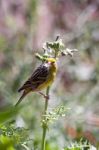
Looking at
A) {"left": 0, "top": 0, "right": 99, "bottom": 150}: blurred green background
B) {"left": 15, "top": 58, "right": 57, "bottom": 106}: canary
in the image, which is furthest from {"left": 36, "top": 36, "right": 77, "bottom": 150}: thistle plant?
{"left": 0, "top": 0, "right": 99, "bottom": 150}: blurred green background

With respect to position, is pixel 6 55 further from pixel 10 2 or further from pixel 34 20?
pixel 10 2

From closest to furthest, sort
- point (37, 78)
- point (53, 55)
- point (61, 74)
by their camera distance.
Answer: point (53, 55) < point (37, 78) < point (61, 74)

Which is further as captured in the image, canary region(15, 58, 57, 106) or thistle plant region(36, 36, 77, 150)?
canary region(15, 58, 57, 106)

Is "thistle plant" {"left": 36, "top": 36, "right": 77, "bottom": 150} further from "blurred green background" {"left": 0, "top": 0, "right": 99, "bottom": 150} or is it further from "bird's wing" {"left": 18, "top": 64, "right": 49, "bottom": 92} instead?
"blurred green background" {"left": 0, "top": 0, "right": 99, "bottom": 150}

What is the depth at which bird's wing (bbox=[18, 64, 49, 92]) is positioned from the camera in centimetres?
204

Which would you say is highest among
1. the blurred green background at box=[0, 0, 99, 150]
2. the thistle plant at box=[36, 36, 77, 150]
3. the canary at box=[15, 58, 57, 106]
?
the blurred green background at box=[0, 0, 99, 150]

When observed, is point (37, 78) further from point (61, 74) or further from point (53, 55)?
point (61, 74)

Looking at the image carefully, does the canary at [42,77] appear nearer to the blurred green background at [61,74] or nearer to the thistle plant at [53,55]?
the thistle plant at [53,55]

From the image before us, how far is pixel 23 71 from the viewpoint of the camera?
5.22 meters

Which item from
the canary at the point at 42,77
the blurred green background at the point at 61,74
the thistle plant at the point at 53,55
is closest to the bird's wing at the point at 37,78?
the canary at the point at 42,77

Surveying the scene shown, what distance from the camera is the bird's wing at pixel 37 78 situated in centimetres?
204

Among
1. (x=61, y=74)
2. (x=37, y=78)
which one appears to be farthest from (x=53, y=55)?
(x=61, y=74)

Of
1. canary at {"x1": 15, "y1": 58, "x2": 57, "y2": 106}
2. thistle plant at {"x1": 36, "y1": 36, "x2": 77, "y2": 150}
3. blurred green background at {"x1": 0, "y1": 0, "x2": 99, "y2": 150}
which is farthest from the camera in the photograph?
blurred green background at {"x1": 0, "y1": 0, "x2": 99, "y2": 150}

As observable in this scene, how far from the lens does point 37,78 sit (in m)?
2.13
